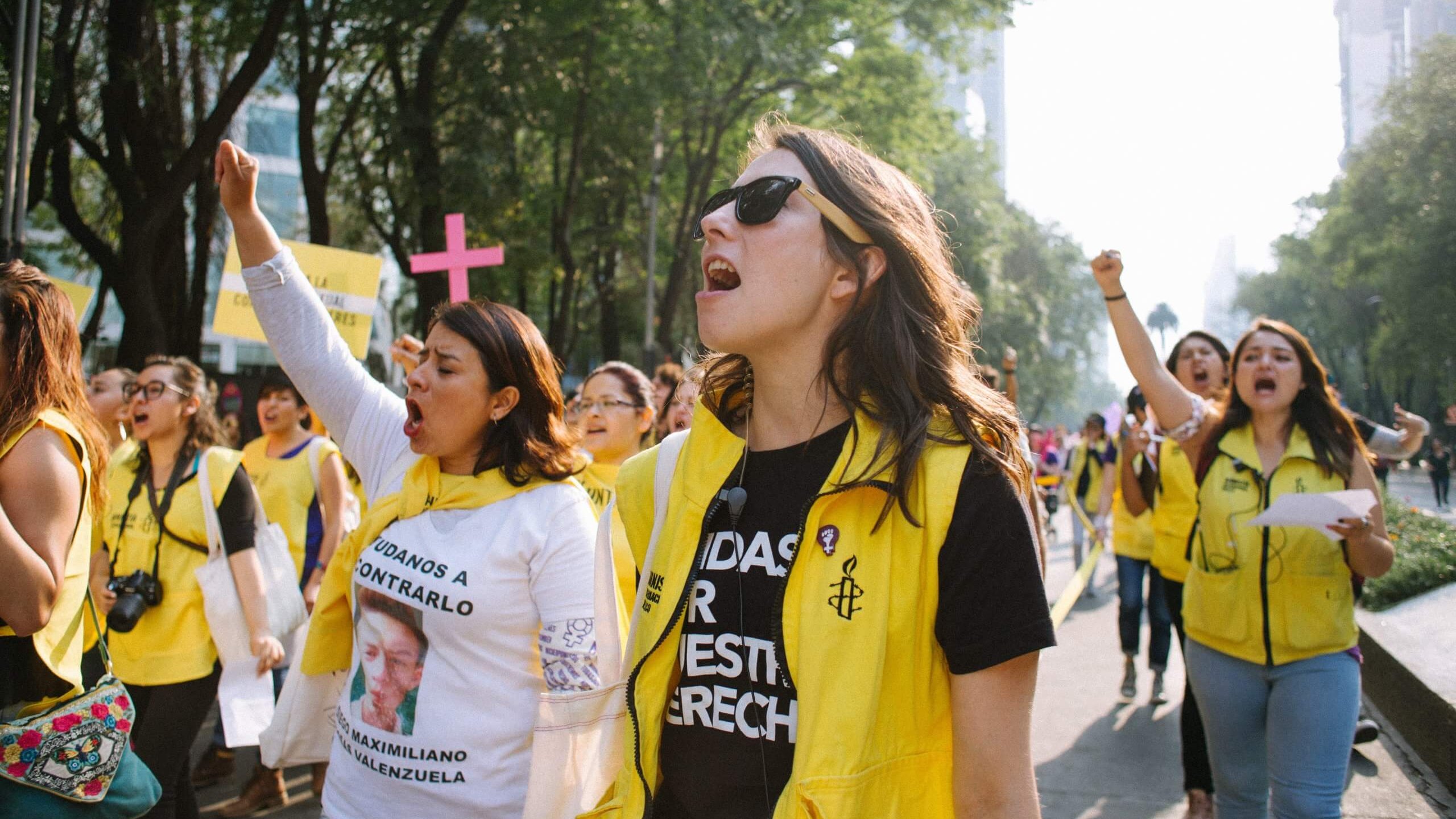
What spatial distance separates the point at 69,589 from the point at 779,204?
2008 mm

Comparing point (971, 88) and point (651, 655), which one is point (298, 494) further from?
point (971, 88)

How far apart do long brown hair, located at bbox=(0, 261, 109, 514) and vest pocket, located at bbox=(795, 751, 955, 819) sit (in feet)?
6.93

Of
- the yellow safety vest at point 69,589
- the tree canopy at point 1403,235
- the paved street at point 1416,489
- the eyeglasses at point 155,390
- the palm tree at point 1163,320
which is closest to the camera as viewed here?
the yellow safety vest at point 69,589

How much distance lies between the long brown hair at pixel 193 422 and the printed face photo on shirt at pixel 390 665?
2.12 m

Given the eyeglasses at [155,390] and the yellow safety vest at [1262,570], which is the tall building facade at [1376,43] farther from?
the eyeglasses at [155,390]

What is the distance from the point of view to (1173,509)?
591cm

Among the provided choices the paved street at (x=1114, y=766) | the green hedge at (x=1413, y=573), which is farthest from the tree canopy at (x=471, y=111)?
the paved street at (x=1114, y=766)

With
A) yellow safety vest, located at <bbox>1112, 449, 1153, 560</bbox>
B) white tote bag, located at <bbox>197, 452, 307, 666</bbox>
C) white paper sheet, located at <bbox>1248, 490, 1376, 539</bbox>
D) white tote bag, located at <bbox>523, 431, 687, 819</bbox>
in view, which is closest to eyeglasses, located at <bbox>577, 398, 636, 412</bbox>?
white tote bag, located at <bbox>197, 452, 307, 666</bbox>

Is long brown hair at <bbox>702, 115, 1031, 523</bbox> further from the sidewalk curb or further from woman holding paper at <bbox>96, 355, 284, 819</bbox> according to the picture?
the sidewalk curb

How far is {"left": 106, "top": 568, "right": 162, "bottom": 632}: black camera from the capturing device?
12.9 feet

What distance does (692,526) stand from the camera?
6.22ft

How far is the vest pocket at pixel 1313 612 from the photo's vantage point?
11.8 ft

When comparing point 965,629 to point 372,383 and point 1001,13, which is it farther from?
point 1001,13

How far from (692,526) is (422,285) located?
13.7m
